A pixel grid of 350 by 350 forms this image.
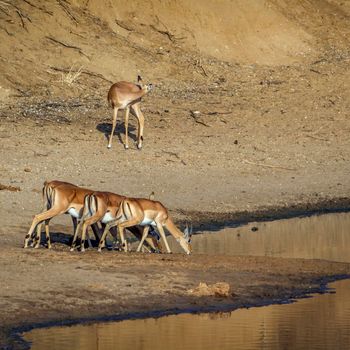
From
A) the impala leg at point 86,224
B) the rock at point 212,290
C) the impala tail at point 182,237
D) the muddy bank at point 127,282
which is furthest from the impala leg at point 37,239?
the rock at point 212,290

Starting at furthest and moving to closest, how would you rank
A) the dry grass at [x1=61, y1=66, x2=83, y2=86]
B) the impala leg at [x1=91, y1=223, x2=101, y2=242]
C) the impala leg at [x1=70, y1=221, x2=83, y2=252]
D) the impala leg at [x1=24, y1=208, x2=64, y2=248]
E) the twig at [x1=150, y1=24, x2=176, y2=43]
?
1. the twig at [x1=150, y1=24, x2=176, y2=43]
2. the dry grass at [x1=61, y1=66, x2=83, y2=86]
3. the impala leg at [x1=91, y1=223, x2=101, y2=242]
4. the impala leg at [x1=70, y1=221, x2=83, y2=252]
5. the impala leg at [x1=24, y1=208, x2=64, y2=248]

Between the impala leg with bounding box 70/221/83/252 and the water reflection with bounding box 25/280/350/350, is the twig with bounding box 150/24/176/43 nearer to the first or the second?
the impala leg with bounding box 70/221/83/252

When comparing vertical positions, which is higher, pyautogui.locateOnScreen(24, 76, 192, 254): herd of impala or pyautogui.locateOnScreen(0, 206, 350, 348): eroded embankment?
pyautogui.locateOnScreen(24, 76, 192, 254): herd of impala

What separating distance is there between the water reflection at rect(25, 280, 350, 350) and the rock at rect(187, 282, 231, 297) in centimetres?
37

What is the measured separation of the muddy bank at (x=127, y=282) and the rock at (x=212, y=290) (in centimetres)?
8

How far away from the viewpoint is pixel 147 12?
2686cm

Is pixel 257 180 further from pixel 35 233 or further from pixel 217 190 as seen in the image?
pixel 35 233

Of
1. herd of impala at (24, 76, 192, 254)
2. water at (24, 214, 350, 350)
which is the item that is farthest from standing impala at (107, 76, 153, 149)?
water at (24, 214, 350, 350)

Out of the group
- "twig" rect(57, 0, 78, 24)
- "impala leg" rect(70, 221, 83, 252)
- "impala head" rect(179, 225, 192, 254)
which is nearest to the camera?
"impala leg" rect(70, 221, 83, 252)

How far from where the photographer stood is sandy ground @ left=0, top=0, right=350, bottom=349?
12398 millimetres

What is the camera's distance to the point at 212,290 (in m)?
12.2

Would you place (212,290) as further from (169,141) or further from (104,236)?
(169,141)

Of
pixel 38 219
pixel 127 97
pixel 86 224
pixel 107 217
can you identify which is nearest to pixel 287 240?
pixel 107 217

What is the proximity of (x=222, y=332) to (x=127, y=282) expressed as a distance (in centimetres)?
163
